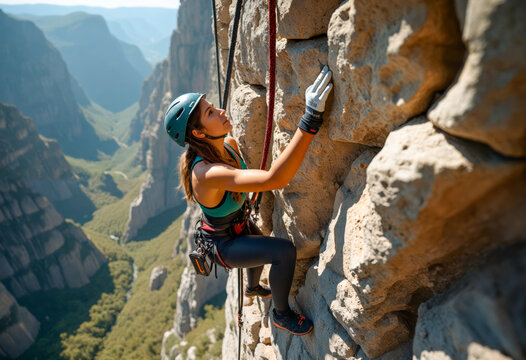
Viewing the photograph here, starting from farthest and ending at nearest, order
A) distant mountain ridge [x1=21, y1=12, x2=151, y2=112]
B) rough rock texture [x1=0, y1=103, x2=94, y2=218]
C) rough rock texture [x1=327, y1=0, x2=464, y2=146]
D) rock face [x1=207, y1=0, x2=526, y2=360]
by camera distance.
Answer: distant mountain ridge [x1=21, y1=12, x2=151, y2=112] < rough rock texture [x1=0, y1=103, x2=94, y2=218] < rough rock texture [x1=327, y1=0, x2=464, y2=146] < rock face [x1=207, y1=0, x2=526, y2=360]

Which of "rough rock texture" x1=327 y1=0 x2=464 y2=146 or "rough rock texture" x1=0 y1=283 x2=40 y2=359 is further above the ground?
"rough rock texture" x1=327 y1=0 x2=464 y2=146

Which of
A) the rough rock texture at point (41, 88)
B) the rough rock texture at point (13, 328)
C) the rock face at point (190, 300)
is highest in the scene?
the rough rock texture at point (41, 88)

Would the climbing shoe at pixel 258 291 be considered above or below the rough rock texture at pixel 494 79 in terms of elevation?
below

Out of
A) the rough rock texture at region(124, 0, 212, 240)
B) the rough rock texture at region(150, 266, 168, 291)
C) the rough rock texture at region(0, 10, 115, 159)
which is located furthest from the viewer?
the rough rock texture at region(0, 10, 115, 159)

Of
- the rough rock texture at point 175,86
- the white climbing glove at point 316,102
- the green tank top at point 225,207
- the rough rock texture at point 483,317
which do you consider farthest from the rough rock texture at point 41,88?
the rough rock texture at point 483,317

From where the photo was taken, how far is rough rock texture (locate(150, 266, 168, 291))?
39344 millimetres

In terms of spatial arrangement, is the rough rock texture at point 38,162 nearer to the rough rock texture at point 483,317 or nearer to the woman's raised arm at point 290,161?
the woman's raised arm at point 290,161

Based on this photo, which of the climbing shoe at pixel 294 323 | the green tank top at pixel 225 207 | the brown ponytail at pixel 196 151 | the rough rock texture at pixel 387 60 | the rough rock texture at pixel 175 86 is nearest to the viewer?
the rough rock texture at pixel 387 60

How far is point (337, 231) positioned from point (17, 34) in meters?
161

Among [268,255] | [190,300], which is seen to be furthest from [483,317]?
[190,300]

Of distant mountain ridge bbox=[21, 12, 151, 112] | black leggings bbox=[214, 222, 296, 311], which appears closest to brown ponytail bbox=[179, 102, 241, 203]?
black leggings bbox=[214, 222, 296, 311]

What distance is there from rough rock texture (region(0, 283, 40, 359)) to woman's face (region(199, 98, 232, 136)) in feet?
126

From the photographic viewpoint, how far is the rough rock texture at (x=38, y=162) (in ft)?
191

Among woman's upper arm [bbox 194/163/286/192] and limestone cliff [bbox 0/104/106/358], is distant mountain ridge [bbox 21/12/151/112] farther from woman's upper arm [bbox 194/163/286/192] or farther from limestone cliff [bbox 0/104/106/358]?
woman's upper arm [bbox 194/163/286/192]
